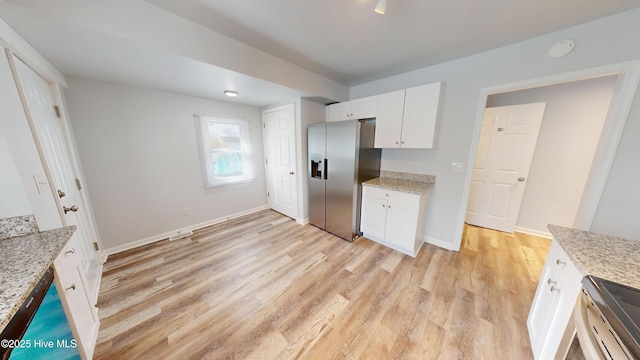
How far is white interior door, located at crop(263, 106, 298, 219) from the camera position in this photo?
120 inches

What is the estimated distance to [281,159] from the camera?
129 inches

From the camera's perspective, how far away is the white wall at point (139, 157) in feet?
Answer: 6.84

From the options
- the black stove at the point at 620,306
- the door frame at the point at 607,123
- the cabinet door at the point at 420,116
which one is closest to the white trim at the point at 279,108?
the cabinet door at the point at 420,116

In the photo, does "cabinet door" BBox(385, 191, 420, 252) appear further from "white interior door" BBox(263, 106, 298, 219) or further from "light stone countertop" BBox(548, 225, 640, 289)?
"white interior door" BBox(263, 106, 298, 219)

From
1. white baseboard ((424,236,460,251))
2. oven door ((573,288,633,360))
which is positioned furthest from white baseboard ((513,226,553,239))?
oven door ((573,288,633,360))

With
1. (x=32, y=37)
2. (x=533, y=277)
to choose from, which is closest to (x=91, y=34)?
(x=32, y=37)

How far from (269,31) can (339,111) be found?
1542 mm

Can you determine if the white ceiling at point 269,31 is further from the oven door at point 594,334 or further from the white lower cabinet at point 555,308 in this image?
the oven door at point 594,334

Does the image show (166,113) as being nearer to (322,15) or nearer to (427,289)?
(322,15)

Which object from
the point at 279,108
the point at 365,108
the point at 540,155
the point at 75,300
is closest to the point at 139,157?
the point at 75,300

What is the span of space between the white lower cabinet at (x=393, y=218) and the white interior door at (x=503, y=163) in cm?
142

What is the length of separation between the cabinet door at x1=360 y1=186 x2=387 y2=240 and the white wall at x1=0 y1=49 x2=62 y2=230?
2832mm

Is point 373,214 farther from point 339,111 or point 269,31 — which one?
point 269,31

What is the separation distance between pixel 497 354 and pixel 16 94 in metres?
3.62
